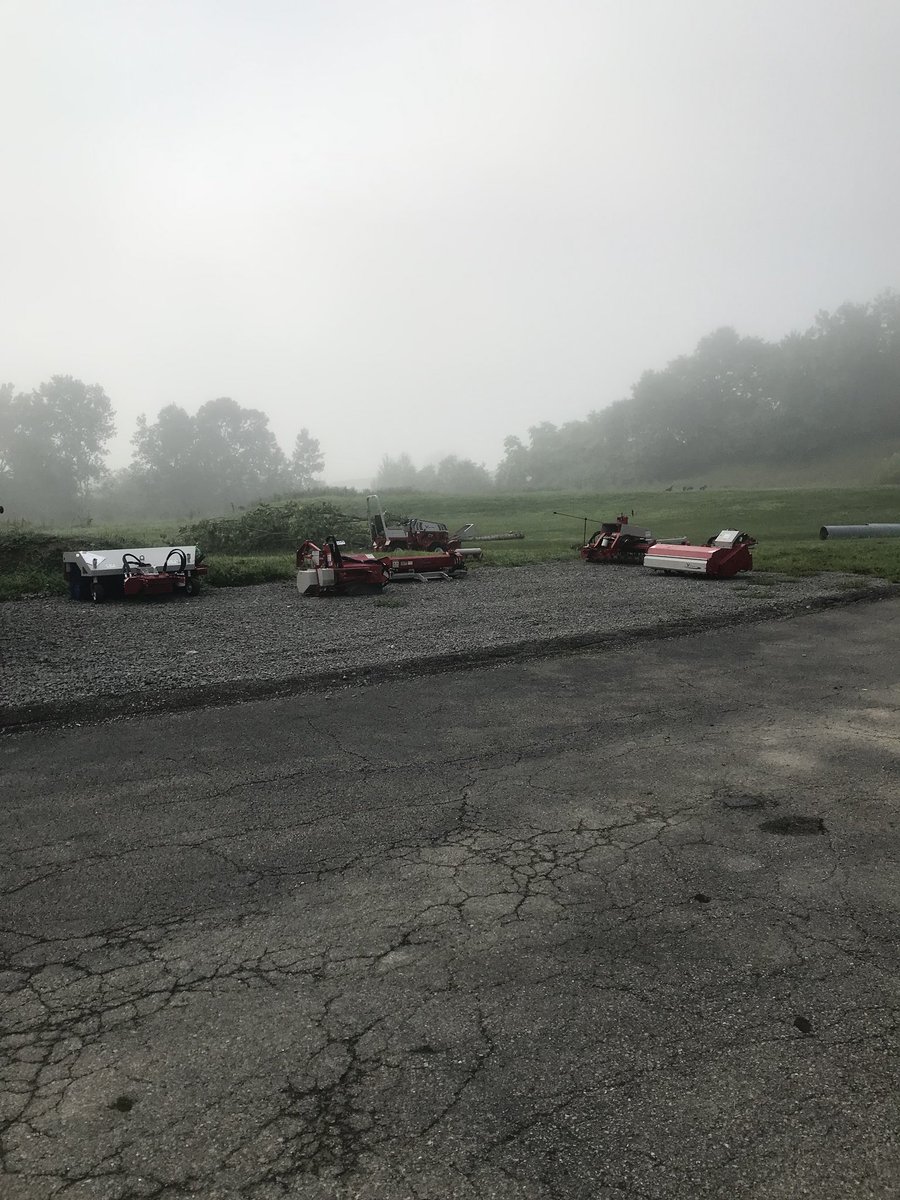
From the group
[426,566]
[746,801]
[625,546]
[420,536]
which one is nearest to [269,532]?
[420,536]

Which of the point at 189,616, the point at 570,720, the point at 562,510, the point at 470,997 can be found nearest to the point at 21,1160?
the point at 470,997

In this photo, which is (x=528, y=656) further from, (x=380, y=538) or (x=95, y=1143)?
(x=380, y=538)

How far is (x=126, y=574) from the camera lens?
1847 centimetres

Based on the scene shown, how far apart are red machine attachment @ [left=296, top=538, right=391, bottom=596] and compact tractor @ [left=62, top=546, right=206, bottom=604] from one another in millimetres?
2906

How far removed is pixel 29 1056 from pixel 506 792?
3.85m

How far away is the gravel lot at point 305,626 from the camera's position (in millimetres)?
10430

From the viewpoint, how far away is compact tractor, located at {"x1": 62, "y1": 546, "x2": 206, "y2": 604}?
60.4 feet

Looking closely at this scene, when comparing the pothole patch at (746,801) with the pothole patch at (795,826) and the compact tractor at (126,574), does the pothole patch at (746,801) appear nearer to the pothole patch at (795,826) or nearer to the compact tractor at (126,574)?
the pothole patch at (795,826)

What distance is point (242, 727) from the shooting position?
27.9 ft

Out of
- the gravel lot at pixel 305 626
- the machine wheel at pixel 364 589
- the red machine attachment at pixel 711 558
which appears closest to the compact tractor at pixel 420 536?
the gravel lot at pixel 305 626

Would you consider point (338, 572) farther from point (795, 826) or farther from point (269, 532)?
point (269, 532)

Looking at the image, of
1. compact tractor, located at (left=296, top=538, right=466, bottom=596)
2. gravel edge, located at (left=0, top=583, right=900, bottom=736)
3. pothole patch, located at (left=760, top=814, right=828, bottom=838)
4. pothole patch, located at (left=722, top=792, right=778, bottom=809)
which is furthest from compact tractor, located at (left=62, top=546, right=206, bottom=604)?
pothole patch, located at (left=760, top=814, right=828, bottom=838)

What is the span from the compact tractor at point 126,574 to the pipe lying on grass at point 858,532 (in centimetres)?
2627

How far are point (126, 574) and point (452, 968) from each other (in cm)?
1651
